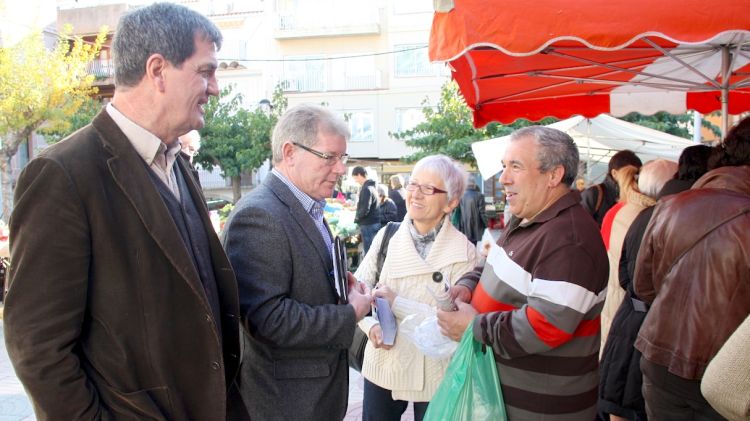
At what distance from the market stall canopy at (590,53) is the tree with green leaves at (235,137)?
20937mm

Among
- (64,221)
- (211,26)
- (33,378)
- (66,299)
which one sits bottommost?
(33,378)

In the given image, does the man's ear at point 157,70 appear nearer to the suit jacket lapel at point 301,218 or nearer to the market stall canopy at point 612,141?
the suit jacket lapel at point 301,218

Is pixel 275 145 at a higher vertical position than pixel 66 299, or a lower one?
higher

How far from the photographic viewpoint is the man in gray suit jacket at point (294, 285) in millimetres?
2219

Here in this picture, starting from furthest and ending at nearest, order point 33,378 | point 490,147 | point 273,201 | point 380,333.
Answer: point 490,147 < point 380,333 < point 273,201 < point 33,378

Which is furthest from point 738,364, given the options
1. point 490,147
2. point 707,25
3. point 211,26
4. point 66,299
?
point 490,147

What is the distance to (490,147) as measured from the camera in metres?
10.8

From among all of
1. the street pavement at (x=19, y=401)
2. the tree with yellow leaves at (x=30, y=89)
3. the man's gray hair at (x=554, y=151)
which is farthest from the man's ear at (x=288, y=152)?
the tree with yellow leaves at (x=30, y=89)

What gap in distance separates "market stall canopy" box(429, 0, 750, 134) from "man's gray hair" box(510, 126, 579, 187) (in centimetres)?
41

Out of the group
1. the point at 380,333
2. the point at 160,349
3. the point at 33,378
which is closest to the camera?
the point at 33,378

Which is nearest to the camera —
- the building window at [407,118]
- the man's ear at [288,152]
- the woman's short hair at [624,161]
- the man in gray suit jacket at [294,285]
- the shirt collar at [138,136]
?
the shirt collar at [138,136]

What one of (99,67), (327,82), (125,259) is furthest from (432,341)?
(99,67)

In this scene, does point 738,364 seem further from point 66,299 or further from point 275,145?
point 275,145

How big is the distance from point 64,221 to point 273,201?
955 millimetres
